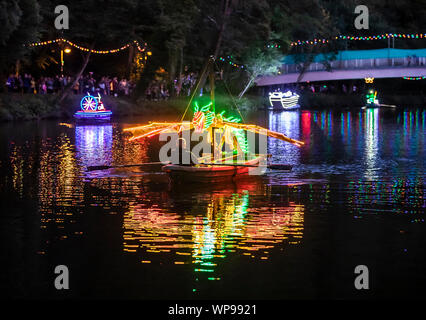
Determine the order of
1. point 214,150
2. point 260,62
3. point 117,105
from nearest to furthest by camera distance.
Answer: point 214,150
point 117,105
point 260,62

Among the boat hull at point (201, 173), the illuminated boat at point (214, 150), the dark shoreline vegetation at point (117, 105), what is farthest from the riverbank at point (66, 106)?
the boat hull at point (201, 173)

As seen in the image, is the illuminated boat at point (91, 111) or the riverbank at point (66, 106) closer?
the riverbank at point (66, 106)

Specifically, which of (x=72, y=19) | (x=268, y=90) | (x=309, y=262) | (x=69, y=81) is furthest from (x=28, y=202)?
(x=268, y=90)

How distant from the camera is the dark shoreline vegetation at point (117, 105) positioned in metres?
54.6

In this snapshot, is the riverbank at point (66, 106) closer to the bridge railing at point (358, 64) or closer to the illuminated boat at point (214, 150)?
the bridge railing at point (358, 64)

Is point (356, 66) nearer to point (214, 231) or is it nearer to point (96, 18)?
point (96, 18)

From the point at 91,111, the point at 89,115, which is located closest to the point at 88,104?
the point at 91,111

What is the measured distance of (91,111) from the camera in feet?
183

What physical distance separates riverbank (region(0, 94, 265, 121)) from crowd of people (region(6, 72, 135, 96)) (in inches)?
70.9

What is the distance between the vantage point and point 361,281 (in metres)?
14.3

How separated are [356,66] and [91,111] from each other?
40105 millimetres

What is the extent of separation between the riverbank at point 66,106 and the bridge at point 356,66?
17730mm
